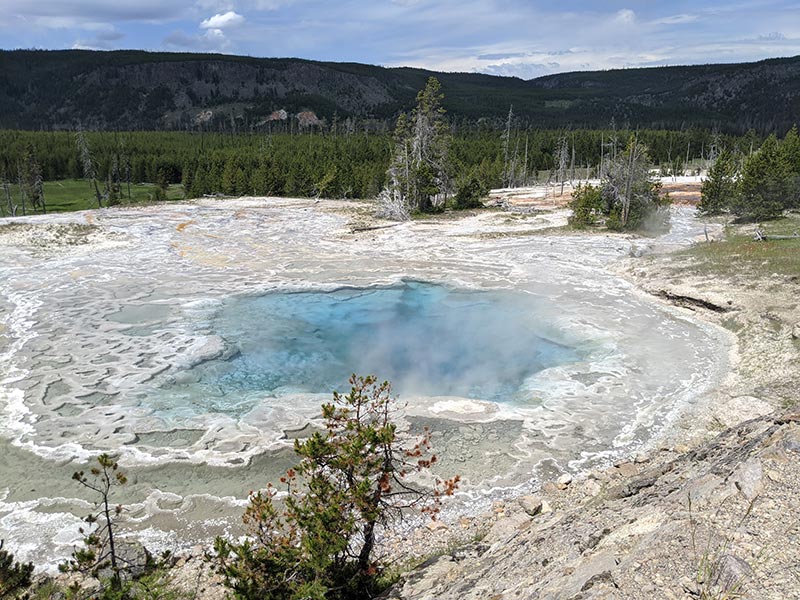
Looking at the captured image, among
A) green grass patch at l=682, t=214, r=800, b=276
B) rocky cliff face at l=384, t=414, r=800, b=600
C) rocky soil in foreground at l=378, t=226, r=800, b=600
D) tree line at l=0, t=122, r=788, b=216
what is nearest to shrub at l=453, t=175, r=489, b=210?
tree line at l=0, t=122, r=788, b=216

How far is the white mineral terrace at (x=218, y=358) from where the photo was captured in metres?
10.8

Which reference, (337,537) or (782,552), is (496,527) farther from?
(782,552)

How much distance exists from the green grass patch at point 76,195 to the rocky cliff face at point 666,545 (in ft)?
246

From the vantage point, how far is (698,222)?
4012 centimetres

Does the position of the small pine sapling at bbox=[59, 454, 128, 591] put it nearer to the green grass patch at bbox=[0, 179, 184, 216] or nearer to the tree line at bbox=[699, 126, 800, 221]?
the tree line at bbox=[699, 126, 800, 221]

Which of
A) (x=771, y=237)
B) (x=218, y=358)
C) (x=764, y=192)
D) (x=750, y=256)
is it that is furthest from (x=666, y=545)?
(x=764, y=192)

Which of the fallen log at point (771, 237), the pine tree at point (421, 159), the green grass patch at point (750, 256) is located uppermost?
the pine tree at point (421, 159)

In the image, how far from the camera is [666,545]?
503 centimetres

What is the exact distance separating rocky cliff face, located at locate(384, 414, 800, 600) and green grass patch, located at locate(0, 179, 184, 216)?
7488 cm

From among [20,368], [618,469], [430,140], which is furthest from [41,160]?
[618,469]

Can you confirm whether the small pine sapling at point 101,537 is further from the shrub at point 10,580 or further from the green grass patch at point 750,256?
the green grass patch at point 750,256

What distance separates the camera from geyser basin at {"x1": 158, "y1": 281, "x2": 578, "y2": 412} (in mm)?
15336

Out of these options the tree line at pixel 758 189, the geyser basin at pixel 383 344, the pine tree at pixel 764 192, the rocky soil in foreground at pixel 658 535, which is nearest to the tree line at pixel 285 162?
the tree line at pixel 758 189

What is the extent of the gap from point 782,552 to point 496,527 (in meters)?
4.58
